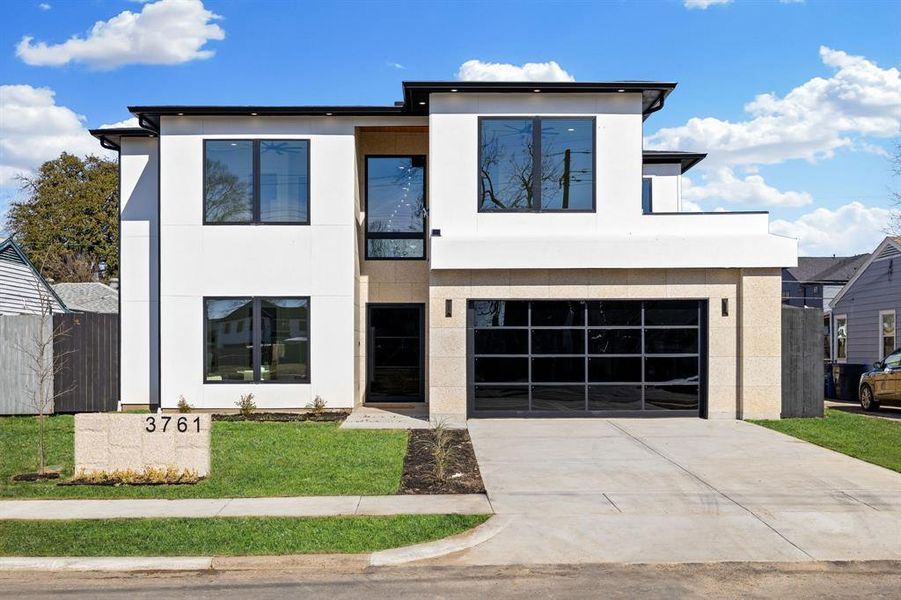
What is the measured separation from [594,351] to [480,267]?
317cm

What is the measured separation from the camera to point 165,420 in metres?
10.5

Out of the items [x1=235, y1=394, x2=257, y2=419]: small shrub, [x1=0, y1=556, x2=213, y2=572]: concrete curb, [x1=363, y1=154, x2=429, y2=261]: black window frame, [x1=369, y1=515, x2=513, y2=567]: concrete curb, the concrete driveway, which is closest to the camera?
[x1=0, y1=556, x2=213, y2=572]: concrete curb

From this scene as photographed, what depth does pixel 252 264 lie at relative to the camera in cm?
1736

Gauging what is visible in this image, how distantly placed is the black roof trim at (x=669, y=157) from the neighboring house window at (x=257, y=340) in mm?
10674

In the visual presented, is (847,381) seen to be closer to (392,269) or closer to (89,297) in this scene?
(392,269)

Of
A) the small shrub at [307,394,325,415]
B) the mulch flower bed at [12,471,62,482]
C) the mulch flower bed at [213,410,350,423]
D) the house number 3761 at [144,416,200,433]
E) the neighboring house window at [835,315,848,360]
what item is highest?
the neighboring house window at [835,315,848,360]

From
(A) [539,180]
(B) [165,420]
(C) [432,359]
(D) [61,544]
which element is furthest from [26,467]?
(A) [539,180]

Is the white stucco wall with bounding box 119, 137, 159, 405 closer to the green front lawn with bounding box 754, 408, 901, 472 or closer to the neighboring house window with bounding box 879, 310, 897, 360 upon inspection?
A: the green front lawn with bounding box 754, 408, 901, 472

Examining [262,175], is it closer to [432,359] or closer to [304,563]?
[432,359]

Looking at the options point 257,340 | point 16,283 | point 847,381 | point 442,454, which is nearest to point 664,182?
point 847,381

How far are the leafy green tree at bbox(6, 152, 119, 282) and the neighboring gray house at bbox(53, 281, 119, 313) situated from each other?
16201mm

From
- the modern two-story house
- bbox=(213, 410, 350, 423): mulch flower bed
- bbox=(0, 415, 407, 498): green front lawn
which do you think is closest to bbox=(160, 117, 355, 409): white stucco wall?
the modern two-story house

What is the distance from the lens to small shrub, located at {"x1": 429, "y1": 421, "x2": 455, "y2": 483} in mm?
10558

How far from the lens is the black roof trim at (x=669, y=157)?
69.6ft
